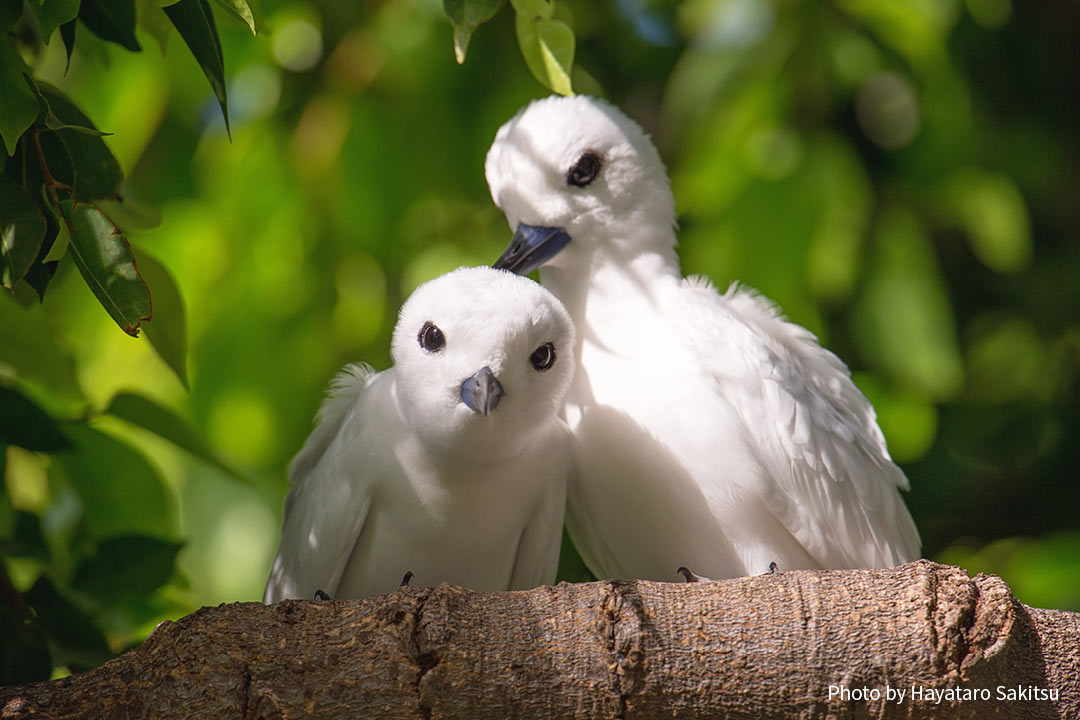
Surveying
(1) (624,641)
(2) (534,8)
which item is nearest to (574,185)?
(2) (534,8)

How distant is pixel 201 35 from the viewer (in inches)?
123

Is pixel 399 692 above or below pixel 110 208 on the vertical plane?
below

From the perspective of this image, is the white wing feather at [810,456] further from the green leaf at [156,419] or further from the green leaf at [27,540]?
the green leaf at [27,540]

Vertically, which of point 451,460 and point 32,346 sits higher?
point 32,346

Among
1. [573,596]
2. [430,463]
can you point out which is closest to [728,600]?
[573,596]

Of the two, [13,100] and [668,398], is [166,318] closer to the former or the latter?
[13,100]

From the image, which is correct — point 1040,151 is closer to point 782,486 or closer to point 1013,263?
point 1013,263

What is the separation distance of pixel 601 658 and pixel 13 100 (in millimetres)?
1990

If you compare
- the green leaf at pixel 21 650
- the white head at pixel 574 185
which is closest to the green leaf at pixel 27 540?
the green leaf at pixel 21 650

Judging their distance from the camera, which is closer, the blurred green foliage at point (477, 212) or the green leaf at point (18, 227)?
the green leaf at point (18, 227)

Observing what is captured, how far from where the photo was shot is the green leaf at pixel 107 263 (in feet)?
9.48

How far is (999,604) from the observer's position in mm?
3289

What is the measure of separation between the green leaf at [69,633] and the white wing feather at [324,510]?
89 centimetres

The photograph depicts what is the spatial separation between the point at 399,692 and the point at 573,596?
1.80ft
